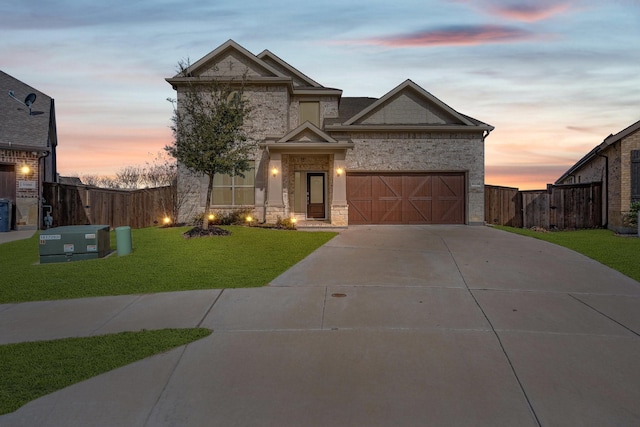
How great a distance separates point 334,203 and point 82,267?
11.1m

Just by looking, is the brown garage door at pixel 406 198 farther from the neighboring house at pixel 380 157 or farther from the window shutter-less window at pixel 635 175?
the window shutter-less window at pixel 635 175

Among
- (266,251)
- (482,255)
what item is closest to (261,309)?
(266,251)

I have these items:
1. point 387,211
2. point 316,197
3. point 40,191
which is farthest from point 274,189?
point 40,191

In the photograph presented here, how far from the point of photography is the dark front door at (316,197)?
22938 millimetres

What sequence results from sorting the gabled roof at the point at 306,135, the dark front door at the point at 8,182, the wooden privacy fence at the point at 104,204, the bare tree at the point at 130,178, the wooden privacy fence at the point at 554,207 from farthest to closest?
the bare tree at the point at 130,178
the wooden privacy fence at the point at 554,207
the gabled roof at the point at 306,135
the wooden privacy fence at the point at 104,204
the dark front door at the point at 8,182

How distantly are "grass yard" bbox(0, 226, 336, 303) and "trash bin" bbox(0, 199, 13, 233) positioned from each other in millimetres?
4002

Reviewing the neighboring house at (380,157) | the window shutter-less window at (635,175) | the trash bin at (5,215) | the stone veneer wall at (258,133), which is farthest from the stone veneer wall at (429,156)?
the trash bin at (5,215)

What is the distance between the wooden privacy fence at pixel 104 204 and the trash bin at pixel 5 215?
50.1 inches

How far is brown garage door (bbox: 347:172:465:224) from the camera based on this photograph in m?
21.6

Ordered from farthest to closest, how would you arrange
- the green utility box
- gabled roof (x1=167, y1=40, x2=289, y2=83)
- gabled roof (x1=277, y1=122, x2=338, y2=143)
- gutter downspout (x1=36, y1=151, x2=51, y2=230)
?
gabled roof (x1=167, y1=40, x2=289, y2=83) < gabled roof (x1=277, y1=122, x2=338, y2=143) < gutter downspout (x1=36, y1=151, x2=51, y2=230) < the green utility box

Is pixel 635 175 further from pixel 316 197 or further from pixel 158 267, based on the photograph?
pixel 158 267

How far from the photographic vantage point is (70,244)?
11594mm

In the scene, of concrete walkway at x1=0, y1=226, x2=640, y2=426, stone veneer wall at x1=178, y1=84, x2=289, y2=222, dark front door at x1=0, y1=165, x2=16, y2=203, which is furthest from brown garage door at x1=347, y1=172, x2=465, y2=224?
dark front door at x1=0, y1=165, x2=16, y2=203

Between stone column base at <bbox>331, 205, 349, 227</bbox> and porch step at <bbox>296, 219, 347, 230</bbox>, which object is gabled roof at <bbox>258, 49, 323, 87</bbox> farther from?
porch step at <bbox>296, 219, 347, 230</bbox>
